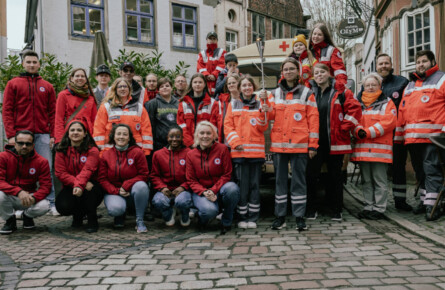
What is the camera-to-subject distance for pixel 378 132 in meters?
6.02

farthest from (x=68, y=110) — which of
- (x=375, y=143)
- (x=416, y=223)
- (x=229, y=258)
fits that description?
(x=416, y=223)

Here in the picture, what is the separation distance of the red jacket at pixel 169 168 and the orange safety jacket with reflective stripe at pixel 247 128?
28.0 inches

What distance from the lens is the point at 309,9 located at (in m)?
31.6

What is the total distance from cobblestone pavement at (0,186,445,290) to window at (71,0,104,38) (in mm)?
12667

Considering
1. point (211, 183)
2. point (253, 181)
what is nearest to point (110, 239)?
point (211, 183)

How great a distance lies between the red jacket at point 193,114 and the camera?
21.4 ft

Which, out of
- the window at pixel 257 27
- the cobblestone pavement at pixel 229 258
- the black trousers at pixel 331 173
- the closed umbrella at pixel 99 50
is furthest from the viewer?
the window at pixel 257 27

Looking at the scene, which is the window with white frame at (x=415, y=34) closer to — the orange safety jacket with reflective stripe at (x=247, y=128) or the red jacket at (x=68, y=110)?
the orange safety jacket with reflective stripe at (x=247, y=128)

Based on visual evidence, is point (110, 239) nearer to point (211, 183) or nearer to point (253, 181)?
point (211, 183)

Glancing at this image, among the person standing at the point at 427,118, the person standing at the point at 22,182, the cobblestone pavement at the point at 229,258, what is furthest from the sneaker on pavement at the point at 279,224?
the person standing at the point at 22,182

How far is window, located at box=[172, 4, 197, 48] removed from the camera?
64.4 feet

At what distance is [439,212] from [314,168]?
1.74 m

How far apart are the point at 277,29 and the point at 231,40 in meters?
6.09

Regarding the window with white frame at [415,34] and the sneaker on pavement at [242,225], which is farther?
the window with white frame at [415,34]
